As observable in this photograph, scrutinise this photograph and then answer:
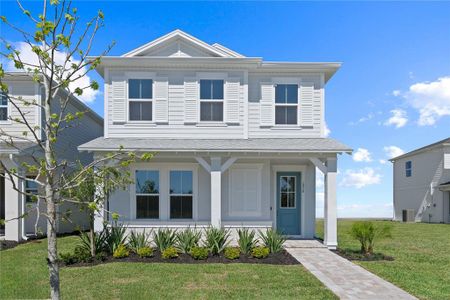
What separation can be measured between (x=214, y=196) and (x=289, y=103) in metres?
4.63

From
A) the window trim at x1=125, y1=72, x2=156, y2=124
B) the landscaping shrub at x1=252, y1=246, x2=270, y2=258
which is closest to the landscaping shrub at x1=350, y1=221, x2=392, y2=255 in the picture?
the landscaping shrub at x1=252, y1=246, x2=270, y2=258

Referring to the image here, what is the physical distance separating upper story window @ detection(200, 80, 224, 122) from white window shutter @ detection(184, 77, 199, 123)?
22 cm

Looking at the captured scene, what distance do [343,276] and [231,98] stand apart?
7246 mm

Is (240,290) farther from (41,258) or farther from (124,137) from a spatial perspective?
(124,137)

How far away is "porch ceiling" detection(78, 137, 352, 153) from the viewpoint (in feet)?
39.0

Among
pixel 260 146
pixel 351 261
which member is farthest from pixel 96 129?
pixel 351 261

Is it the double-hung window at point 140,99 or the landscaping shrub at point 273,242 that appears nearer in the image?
the landscaping shrub at point 273,242

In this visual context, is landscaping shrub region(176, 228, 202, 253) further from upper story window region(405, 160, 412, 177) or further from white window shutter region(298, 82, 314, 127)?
upper story window region(405, 160, 412, 177)

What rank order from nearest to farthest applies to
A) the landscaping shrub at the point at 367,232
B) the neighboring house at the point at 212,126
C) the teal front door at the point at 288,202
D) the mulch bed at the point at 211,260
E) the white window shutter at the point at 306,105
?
the mulch bed at the point at 211,260 → the landscaping shrub at the point at 367,232 → the neighboring house at the point at 212,126 → the white window shutter at the point at 306,105 → the teal front door at the point at 288,202

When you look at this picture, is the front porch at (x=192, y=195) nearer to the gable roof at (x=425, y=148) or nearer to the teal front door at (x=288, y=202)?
the teal front door at (x=288, y=202)

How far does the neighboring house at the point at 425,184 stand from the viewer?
2602 cm

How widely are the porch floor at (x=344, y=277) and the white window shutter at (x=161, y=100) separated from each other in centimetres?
628

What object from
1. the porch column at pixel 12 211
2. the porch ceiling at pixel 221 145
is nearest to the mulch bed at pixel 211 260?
the porch ceiling at pixel 221 145

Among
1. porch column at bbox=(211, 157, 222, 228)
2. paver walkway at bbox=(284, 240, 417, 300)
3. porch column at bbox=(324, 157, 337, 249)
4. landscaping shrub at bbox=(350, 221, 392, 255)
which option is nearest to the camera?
paver walkway at bbox=(284, 240, 417, 300)
